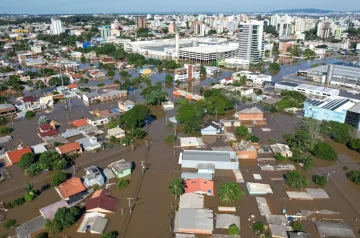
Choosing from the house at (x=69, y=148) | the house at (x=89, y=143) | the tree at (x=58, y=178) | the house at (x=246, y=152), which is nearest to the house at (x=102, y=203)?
the tree at (x=58, y=178)

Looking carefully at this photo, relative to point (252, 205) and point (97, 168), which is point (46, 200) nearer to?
point (97, 168)

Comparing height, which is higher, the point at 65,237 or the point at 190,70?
the point at 190,70

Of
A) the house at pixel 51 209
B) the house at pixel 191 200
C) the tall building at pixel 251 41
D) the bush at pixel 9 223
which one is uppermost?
the tall building at pixel 251 41

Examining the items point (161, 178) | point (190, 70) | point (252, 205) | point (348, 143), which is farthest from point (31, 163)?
point (190, 70)

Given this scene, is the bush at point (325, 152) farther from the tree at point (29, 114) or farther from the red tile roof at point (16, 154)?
the tree at point (29, 114)

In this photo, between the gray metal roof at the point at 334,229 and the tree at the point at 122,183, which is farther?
the tree at the point at 122,183

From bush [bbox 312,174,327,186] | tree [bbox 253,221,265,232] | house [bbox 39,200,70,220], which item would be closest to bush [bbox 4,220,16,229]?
house [bbox 39,200,70,220]
